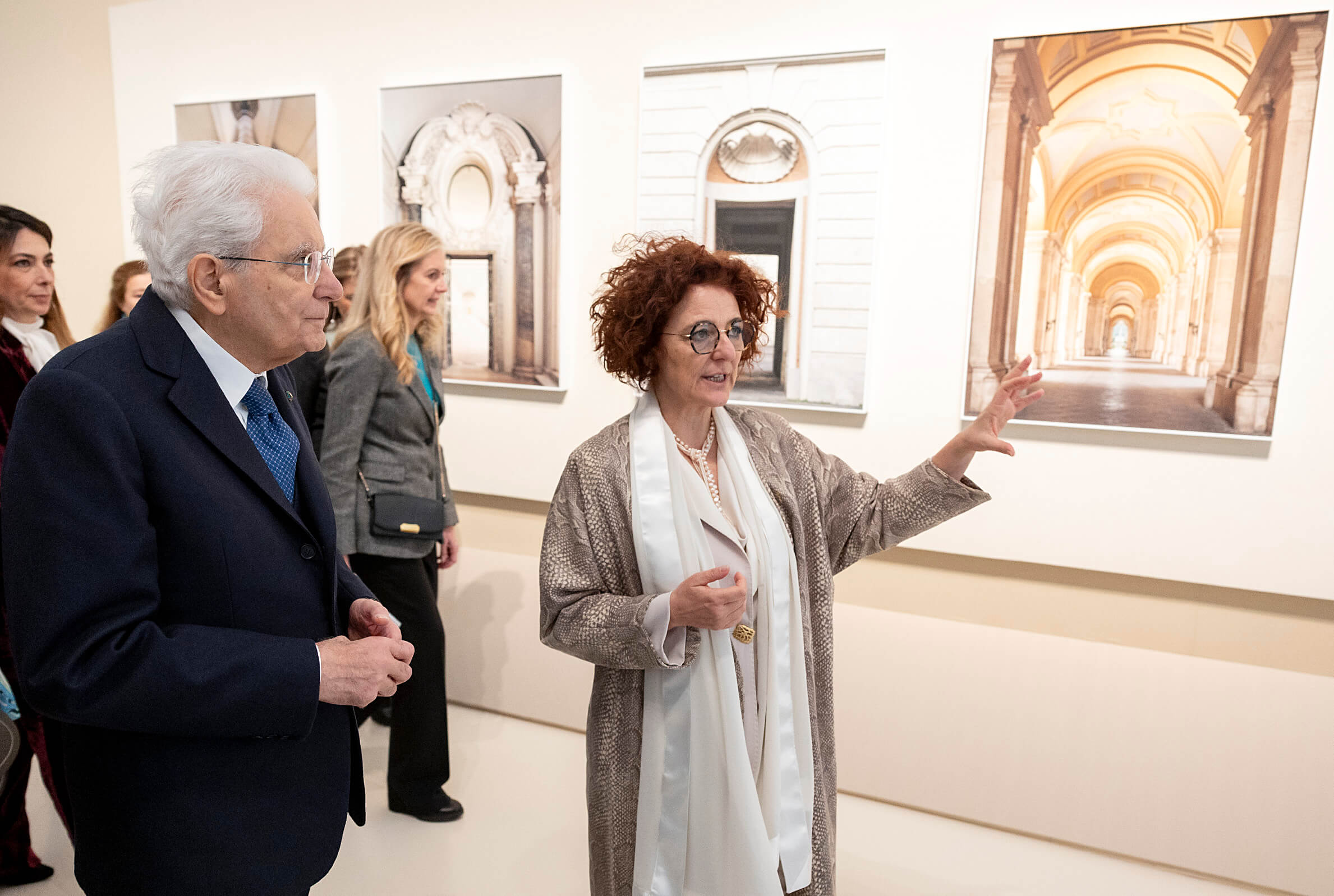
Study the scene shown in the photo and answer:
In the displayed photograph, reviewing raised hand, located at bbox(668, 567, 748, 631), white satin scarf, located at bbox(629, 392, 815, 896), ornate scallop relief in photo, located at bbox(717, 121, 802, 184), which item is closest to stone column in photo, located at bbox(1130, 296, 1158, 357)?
ornate scallop relief in photo, located at bbox(717, 121, 802, 184)

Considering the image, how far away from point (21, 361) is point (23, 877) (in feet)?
5.45

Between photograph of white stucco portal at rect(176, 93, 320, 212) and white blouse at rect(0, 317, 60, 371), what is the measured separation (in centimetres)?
138

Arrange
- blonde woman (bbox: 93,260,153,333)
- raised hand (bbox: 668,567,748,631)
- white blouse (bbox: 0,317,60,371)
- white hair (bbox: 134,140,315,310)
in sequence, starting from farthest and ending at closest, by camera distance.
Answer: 1. blonde woman (bbox: 93,260,153,333)
2. white blouse (bbox: 0,317,60,371)
3. raised hand (bbox: 668,567,748,631)
4. white hair (bbox: 134,140,315,310)

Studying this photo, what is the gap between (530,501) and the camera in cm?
403

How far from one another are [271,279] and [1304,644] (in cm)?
320

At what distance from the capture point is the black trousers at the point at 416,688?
3.14 metres

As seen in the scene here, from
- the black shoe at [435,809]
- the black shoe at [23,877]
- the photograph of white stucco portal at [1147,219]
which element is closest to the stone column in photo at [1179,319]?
the photograph of white stucco portal at [1147,219]

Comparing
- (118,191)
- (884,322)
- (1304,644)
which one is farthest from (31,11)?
(1304,644)

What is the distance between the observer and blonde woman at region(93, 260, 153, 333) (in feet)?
11.2

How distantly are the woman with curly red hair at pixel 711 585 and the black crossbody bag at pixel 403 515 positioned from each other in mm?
1297

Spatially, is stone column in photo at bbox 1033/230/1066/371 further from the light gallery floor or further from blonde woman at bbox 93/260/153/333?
blonde woman at bbox 93/260/153/333

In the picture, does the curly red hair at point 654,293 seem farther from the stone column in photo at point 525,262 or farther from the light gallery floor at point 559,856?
the light gallery floor at point 559,856

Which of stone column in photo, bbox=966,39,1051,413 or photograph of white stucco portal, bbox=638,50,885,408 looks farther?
photograph of white stucco portal, bbox=638,50,885,408

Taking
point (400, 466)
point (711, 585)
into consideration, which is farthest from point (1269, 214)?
point (400, 466)
